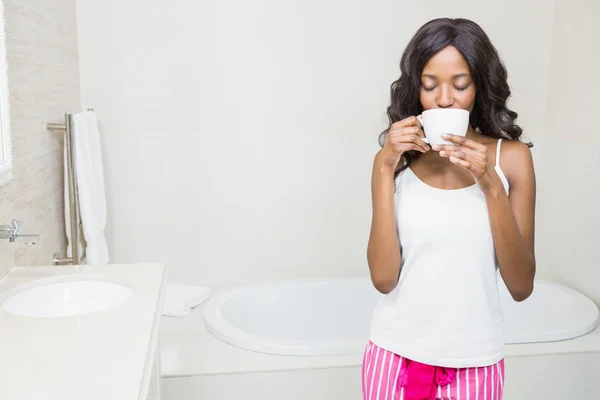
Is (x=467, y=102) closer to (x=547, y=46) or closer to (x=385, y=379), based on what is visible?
(x=385, y=379)

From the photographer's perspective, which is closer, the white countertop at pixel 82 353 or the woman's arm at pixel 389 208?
the white countertop at pixel 82 353

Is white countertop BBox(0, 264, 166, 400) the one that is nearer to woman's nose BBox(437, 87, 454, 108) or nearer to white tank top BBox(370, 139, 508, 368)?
white tank top BBox(370, 139, 508, 368)

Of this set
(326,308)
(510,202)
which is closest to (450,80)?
(510,202)

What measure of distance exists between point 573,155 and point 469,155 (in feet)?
5.94

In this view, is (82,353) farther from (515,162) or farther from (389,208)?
(515,162)

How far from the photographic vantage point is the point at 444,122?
1131 mm

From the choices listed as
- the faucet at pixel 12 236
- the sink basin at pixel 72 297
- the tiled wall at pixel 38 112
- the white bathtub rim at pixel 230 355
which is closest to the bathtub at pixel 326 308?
the white bathtub rim at pixel 230 355

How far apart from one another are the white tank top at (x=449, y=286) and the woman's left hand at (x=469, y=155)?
8 centimetres

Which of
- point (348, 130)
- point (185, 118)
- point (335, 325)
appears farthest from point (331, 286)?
point (185, 118)

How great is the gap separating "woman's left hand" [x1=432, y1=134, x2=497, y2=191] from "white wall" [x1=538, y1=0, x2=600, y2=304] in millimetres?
1590

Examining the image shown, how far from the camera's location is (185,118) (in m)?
2.67

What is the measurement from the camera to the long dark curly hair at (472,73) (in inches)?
47.3

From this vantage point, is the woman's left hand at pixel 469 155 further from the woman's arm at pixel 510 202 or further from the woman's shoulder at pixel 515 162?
the woman's shoulder at pixel 515 162

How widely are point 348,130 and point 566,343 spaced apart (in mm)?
1266
